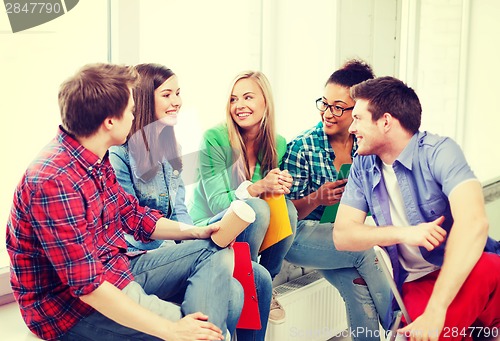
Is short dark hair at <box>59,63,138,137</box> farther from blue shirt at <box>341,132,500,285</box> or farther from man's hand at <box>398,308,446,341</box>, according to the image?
man's hand at <box>398,308,446,341</box>

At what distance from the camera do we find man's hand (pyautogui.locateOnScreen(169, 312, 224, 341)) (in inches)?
54.3

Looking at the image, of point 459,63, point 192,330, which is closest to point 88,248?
point 192,330

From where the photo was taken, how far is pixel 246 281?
5.56 ft

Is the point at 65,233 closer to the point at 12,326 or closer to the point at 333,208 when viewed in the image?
the point at 12,326

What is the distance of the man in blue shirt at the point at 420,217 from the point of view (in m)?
1.53

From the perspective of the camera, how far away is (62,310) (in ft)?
4.43

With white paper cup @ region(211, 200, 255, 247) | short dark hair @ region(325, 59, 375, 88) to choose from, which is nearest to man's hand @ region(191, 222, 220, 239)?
white paper cup @ region(211, 200, 255, 247)

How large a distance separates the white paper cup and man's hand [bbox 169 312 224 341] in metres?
0.25

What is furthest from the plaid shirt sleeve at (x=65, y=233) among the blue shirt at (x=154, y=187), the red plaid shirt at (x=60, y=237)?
the blue shirt at (x=154, y=187)

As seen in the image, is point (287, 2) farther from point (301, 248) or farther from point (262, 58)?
point (301, 248)

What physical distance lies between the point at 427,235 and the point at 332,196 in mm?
514

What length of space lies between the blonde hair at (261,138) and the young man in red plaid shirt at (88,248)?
52 cm

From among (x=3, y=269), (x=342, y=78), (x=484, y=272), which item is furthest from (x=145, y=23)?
(x=484, y=272)

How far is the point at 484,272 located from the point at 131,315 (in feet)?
2.69
